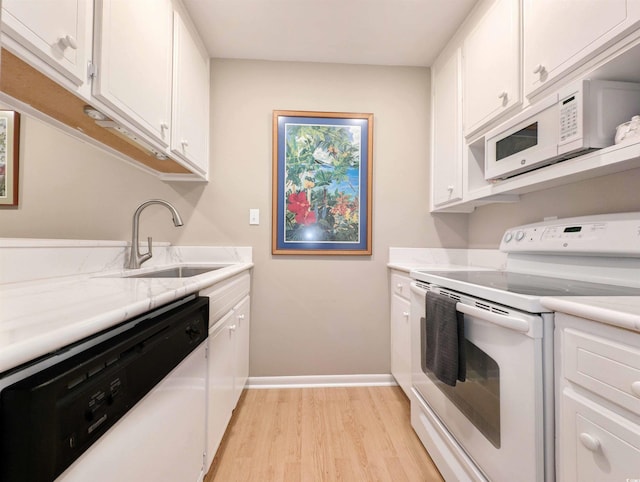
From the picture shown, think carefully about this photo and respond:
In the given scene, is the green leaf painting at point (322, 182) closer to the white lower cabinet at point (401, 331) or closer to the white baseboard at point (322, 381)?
the white lower cabinet at point (401, 331)

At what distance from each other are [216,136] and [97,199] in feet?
2.86

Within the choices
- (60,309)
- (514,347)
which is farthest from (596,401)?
(60,309)

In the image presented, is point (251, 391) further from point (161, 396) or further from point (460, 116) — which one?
point (460, 116)

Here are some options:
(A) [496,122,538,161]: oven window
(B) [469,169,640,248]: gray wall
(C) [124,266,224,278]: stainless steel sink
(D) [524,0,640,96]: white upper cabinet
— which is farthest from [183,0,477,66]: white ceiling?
(C) [124,266,224,278]: stainless steel sink

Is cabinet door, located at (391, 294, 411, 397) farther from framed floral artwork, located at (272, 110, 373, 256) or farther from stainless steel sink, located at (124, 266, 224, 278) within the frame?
stainless steel sink, located at (124, 266, 224, 278)

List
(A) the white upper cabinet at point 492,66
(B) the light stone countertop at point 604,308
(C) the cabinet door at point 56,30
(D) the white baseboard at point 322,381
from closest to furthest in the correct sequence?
(B) the light stone countertop at point 604,308, (C) the cabinet door at point 56,30, (A) the white upper cabinet at point 492,66, (D) the white baseboard at point 322,381

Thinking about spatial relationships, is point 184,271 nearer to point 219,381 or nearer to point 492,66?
point 219,381

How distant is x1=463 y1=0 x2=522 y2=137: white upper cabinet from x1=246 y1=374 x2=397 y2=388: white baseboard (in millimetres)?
1779

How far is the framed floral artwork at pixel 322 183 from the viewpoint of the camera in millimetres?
2123

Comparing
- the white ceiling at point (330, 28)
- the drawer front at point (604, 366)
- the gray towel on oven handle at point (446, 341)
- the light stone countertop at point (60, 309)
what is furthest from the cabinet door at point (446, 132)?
the light stone countertop at point (60, 309)

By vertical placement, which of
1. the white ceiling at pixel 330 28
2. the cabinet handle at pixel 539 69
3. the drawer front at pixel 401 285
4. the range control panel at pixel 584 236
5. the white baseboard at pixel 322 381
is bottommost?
the white baseboard at pixel 322 381

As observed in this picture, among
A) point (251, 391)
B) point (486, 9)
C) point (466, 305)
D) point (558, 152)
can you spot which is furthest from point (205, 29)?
point (251, 391)

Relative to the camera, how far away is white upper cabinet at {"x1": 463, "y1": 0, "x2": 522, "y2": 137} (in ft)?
4.28

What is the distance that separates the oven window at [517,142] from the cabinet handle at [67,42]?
5.36ft
